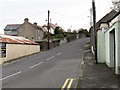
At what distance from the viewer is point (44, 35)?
94500 mm

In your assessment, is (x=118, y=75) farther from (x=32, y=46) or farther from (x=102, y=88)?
(x=32, y=46)

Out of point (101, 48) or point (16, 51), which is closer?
point (101, 48)

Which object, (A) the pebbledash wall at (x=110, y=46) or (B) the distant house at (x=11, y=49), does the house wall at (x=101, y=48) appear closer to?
(A) the pebbledash wall at (x=110, y=46)

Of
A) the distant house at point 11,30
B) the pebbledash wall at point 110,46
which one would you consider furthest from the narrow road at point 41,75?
the distant house at point 11,30

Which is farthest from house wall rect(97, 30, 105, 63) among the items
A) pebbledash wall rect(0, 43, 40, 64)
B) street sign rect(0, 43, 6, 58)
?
street sign rect(0, 43, 6, 58)

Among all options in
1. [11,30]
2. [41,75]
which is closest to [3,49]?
[41,75]

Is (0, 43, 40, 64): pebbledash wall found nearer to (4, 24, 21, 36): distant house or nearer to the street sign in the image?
the street sign

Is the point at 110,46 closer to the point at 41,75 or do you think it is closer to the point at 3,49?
the point at 41,75

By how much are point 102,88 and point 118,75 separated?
3766 millimetres

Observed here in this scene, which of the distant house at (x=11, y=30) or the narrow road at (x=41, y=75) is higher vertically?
the distant house at (x=11, y=30)

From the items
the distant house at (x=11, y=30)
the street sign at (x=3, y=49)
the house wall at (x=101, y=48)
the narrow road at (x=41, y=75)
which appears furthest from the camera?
the distant house at (x=11, y=30)

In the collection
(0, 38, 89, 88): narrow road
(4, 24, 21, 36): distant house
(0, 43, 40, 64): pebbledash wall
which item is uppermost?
(4, 24, 21, 36): distant house

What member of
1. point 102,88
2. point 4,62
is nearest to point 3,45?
point 4,62

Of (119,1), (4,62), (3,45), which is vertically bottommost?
(4,62)
